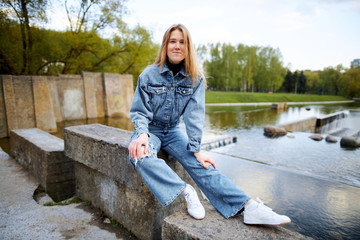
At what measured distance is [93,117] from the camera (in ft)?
38.3

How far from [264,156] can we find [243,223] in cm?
706

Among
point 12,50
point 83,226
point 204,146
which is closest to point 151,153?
point 83,226

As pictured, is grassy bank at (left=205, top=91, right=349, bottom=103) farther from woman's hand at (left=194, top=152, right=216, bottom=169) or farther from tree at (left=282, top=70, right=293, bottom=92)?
woman's hand at (left=194, top=152, right=216, bottom=169)

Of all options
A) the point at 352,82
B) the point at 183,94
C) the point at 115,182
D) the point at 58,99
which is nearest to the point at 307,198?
the point at 183,94

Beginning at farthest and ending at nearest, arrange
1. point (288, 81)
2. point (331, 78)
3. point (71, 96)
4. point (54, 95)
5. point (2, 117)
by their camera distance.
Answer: point (331, 78) < point (288, 81) < point (71, 96) < point (54, 95) < point (2, 117)

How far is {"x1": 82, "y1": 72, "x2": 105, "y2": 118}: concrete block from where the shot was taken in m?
11.3

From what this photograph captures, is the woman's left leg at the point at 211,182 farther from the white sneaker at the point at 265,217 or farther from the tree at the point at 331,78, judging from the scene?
the tree at the point at 331,78

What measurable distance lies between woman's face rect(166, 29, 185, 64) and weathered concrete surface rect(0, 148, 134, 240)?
1.95 meters

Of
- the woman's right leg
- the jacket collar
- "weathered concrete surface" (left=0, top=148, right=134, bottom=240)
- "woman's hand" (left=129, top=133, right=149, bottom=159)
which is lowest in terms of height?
"weathered concrete surface" (left=0, top=148, right=134, bottom=240)

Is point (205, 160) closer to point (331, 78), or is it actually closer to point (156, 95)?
point (156, 95)

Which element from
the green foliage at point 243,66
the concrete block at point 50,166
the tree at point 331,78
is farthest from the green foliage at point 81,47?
the tree at point 331,78

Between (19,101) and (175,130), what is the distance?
8.64 meters

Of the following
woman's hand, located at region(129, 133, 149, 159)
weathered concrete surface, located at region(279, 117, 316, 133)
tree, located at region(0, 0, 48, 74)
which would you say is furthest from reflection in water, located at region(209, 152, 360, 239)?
tree, located at region(0, 0, 48, 74)

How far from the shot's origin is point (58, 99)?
10461 millimetres
